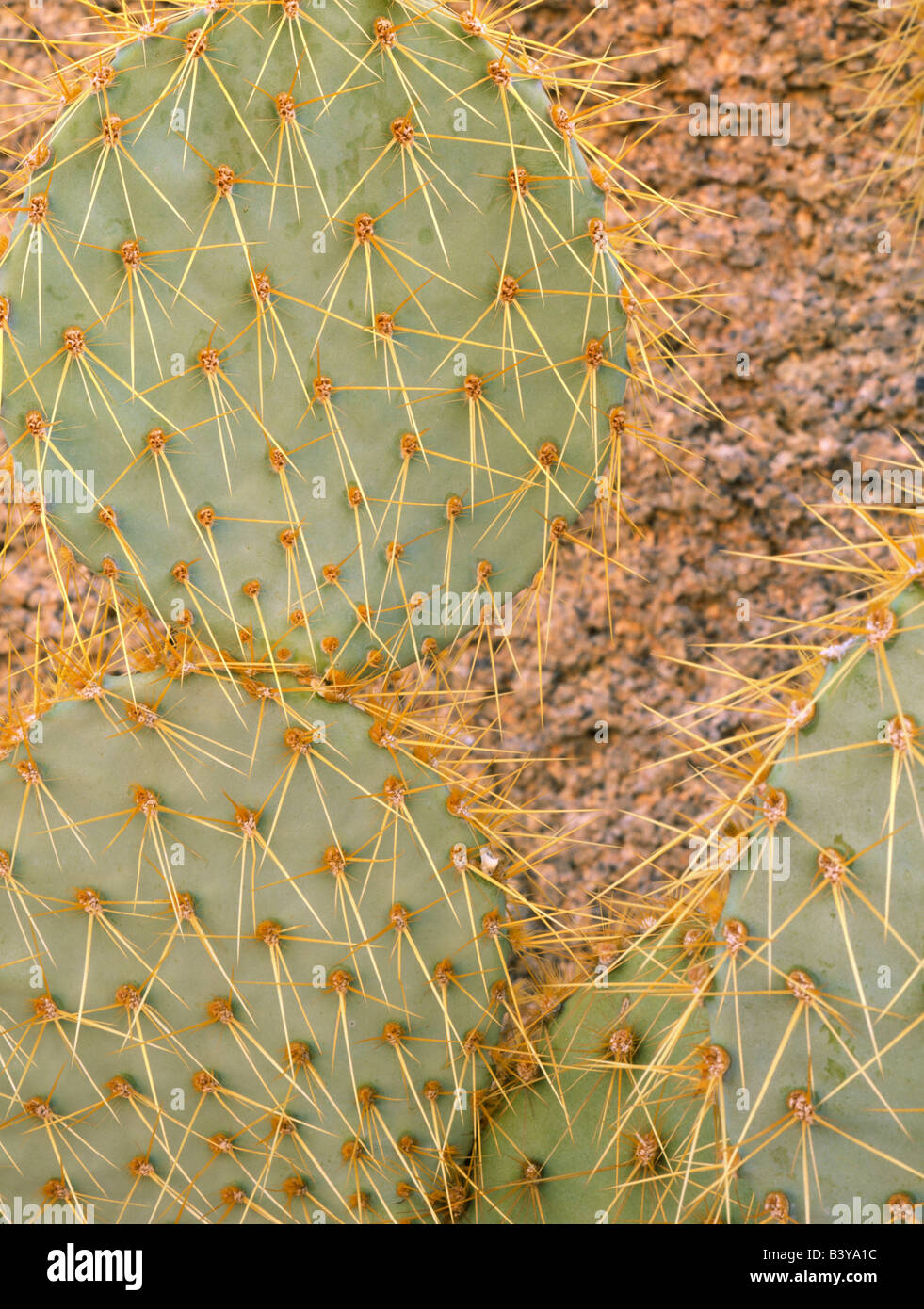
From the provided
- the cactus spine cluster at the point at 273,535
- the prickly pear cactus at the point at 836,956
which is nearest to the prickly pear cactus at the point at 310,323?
the cactus spine cluster at the point at 273,535

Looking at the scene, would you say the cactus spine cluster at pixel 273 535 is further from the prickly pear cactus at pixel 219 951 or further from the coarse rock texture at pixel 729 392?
the coarse rock texture at pixel 729 392

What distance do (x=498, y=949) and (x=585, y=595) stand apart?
43 centimetres

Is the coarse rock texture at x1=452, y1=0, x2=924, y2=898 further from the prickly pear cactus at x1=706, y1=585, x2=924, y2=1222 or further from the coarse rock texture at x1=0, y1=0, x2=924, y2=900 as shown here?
the prickly pear cactus at x1=706, y1=585, x2=924, y2=1222

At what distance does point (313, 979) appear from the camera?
25.4 inches

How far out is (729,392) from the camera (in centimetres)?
100

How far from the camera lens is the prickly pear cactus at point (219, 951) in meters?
0.63

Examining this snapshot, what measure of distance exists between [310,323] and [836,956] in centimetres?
48

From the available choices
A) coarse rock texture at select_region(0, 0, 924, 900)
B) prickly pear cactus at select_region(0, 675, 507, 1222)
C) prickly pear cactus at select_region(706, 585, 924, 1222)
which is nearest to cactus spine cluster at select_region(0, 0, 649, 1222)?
prickly pear cactus at select_region(0, 675, 507, 1222)

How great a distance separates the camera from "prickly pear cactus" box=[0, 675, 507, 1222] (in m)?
0.63

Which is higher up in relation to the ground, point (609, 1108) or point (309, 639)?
point (309, 639)

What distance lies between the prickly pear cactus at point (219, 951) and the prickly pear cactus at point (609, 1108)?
85 mm

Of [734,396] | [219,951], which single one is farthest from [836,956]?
[734,396]

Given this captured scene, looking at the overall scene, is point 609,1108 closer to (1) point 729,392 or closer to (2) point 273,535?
(2) point 273,535
